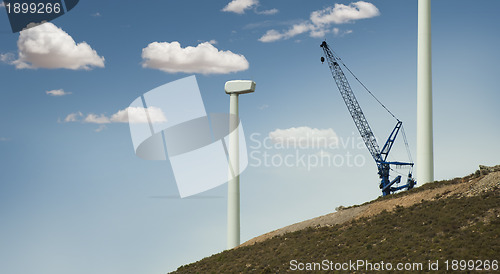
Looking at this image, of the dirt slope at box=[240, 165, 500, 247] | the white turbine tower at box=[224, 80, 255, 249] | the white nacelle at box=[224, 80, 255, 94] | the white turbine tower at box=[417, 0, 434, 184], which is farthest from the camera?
the white nacelle at box=[224, 80, 255, 94]

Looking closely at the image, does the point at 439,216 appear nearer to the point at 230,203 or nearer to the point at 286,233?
the point at 286,233

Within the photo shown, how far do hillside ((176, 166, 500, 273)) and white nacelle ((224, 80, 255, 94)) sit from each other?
1932 centimetres

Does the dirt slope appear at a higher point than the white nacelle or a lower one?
lower

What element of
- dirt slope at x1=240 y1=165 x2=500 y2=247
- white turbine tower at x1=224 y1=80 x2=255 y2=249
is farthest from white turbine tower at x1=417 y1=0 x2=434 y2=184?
white turbine tower at x1=224 y1=80 x2=255 y2=249

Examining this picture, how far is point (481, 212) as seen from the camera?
4247 centimetres

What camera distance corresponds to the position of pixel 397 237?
42875 millimetres

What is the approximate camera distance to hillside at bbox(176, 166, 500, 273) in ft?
123

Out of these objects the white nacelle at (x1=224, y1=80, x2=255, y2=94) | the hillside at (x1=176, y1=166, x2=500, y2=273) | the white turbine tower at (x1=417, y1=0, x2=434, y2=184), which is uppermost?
the white nacelle at (x1=224, y1=80, x2=255, y2=94)

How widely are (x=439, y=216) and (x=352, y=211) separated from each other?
48.1 ft

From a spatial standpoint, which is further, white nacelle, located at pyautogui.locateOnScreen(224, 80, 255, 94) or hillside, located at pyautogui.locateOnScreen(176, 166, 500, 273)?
white nacelle, located at pyautogui.locateOnScreen(224, 80, 255, 94)

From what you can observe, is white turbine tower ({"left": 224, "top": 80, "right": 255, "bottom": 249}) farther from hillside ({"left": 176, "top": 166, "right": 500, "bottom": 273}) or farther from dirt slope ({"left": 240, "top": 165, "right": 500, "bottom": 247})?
hillside ({"left": 176, "top": 166, "right": 500, "bottom": 273})

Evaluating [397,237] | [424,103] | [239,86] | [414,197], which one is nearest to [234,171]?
[239,86]

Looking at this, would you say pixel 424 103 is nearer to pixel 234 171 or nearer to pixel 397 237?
pixel 397 237

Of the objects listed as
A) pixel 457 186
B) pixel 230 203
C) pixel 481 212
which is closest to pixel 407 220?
pixel 481 212
